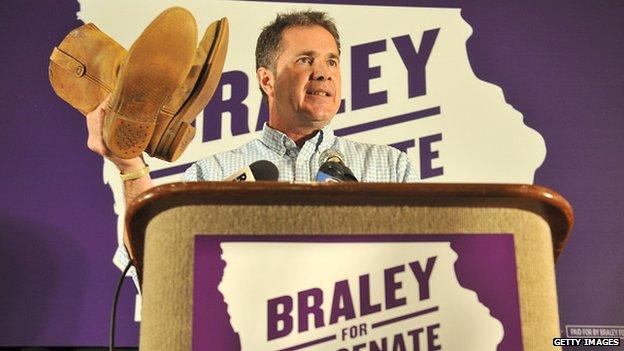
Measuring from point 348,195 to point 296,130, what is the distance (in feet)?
4.14

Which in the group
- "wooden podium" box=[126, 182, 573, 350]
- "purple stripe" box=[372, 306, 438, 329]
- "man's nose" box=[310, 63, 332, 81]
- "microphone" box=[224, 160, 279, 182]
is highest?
"man's nose" box=[310, 63, 332, 81]

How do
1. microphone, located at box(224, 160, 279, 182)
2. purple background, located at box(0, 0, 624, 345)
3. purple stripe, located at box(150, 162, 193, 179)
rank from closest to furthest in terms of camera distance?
microphone, located at box(224, 160, 279, 182)
purple background, located at box(0, 0, 624, 345)
purple stripe, located at box(150, 162, 193, 179)

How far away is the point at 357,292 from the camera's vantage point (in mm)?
857

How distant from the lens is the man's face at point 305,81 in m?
2.13

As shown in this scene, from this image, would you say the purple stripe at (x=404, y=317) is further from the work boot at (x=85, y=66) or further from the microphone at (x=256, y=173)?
the work boot at (x=85, y=66)

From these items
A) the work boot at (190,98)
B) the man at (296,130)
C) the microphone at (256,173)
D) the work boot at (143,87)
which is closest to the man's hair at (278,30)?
the man at (296,130)

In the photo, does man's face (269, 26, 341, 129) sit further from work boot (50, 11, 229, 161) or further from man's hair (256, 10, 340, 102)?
work boot (50, 11, 229, 161)

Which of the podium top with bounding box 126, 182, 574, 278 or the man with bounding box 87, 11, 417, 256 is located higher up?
the man with bounding box 87, 11, 417, 256

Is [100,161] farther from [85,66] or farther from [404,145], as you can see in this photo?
[404,145]

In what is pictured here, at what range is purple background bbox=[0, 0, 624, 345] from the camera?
2.04 meters

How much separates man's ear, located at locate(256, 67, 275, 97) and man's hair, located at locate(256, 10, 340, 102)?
0.01 meters

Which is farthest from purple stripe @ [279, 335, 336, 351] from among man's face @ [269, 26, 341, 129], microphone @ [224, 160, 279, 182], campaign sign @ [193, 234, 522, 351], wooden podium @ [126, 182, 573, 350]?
man's face @ [269, 26, 341, 129]

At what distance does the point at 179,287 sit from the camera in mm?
839

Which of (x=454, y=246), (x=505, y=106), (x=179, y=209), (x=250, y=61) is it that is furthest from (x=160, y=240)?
(x=505, y=106)
